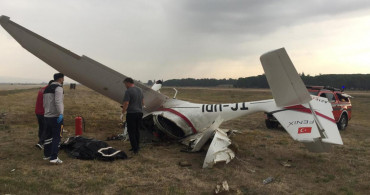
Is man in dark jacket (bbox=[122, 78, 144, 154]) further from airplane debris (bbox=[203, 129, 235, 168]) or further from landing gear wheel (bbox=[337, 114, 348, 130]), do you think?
landing gear wheel (bbox=[337, 114, 348, 130])

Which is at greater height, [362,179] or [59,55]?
[59,55]

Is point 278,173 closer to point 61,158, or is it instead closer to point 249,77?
point 61,158

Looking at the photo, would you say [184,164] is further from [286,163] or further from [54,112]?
[54,112]

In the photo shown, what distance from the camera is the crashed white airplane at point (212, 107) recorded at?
6039 millimetres

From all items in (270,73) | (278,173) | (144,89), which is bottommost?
Result: (278,173)

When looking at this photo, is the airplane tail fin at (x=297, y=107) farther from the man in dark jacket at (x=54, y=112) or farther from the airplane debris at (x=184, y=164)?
the man in dark jacket at (x=54, y=112)

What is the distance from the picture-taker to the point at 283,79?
6.03 metres

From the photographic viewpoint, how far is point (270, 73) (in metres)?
5.91

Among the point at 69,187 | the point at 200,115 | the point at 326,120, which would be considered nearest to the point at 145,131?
the point at 200,115

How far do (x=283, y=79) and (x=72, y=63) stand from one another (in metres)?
5.56

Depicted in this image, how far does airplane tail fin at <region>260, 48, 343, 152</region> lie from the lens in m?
5.76

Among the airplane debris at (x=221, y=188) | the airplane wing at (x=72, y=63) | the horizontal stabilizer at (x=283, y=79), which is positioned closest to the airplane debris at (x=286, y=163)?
the horizontal stabilizer at (x=283, y=79)

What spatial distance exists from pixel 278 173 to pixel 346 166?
201cm

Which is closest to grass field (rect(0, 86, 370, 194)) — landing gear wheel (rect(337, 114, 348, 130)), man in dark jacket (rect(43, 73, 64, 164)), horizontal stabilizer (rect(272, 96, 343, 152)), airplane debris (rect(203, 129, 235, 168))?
airplane debris (rect(203, 129, 235, 168))
